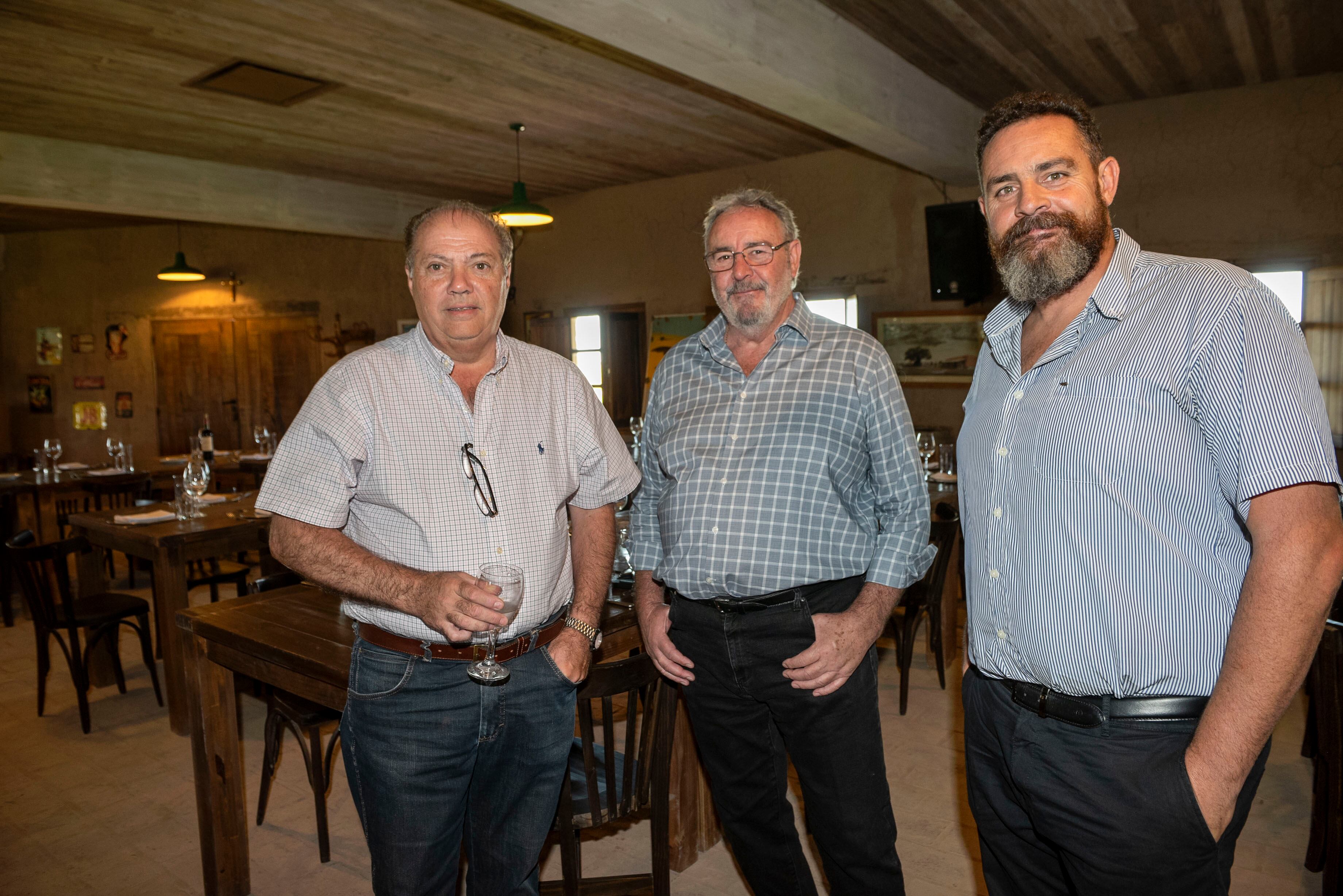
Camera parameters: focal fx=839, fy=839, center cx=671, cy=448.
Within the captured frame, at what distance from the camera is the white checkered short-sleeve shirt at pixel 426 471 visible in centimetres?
179

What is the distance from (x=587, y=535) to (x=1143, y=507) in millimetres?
1277

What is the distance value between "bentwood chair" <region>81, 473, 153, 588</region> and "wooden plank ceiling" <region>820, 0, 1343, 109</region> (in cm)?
587

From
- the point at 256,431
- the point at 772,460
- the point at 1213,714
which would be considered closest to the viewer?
the point at 1213,714

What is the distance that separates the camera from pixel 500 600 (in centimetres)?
167

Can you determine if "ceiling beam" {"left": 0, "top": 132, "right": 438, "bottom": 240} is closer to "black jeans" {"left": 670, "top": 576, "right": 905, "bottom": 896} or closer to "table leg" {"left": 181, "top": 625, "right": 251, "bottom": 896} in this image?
"table leg" {"left": 181, "top": 625, "right": 251, "bottom": 896}

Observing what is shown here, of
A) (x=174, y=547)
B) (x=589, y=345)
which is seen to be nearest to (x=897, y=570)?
(x=174, y=547)

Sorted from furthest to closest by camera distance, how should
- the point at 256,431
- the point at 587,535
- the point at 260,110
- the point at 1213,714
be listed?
the point at 256,431, the point at 260,110, the point at 587,535, the point at 1213,714

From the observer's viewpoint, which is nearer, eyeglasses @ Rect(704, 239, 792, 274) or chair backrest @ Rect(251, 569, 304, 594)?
eyeglasses @ Rect(704, 239, 792, 274)

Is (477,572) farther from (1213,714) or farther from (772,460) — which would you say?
(1213,714)

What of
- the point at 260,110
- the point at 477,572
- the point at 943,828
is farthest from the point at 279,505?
the point at 260,110

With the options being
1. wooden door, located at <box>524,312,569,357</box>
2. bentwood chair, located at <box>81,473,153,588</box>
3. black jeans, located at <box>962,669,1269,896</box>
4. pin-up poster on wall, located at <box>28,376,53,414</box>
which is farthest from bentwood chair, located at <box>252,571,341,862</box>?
pin-up poster on wall, located at <box>28,376,53,414</box>

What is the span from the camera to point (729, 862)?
2865 mm

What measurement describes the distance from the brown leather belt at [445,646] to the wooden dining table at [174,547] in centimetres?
216

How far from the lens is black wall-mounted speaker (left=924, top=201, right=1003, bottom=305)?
274 inches
